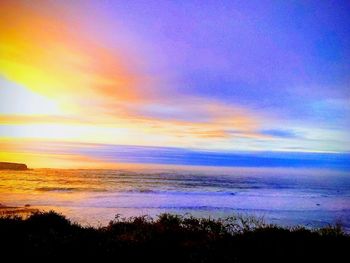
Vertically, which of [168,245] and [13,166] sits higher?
[168,245]

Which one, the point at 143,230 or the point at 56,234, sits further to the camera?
the point at 143,230

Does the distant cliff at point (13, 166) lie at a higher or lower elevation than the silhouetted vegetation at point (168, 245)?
lower

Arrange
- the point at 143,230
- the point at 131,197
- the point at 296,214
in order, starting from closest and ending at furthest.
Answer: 1. the point at 143,230
2. the point at 296,214
3. the point at 131,197

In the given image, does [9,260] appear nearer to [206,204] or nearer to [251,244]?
[251,244]

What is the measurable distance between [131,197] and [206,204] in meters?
7.68

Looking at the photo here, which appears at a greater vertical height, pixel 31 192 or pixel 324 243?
pixel 324 243

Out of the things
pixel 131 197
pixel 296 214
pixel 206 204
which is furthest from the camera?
pixel 131 197

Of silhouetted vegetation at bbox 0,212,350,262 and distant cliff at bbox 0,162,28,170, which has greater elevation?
silhouetted vegetation at bbox 0,212,350,262

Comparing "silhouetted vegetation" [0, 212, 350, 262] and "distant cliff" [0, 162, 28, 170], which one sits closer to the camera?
"silhouetted vegetation" [0, 212, 350, 262]

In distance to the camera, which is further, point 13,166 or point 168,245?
point 13,166

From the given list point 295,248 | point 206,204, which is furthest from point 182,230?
point 206,204

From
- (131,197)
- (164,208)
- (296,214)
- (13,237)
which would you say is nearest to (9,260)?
(13,237)

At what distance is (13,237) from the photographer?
8.34 metres

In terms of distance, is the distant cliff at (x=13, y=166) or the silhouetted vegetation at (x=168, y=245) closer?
the silhouetted vegetation at (x=168, y=245)
